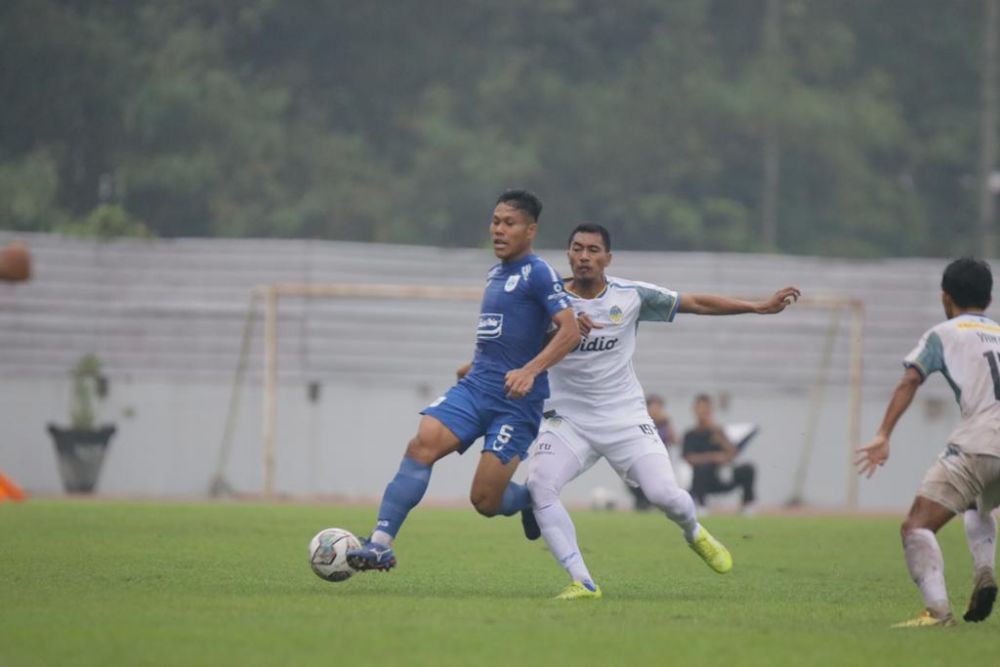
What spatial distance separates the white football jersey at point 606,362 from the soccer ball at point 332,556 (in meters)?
1.68

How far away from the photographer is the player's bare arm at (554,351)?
981 centimetres

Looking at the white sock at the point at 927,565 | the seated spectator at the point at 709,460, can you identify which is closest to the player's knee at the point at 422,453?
the white sock at the point at 927,565

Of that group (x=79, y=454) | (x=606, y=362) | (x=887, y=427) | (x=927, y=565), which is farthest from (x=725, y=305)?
(x=79, y=454)

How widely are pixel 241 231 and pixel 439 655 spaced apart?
3778 centimetres

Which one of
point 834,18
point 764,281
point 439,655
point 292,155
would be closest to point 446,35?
point 292,155

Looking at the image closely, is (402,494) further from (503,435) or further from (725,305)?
(725,305)

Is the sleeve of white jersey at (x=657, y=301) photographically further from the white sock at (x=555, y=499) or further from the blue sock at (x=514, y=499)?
the blue sock at (x=514, y=499)

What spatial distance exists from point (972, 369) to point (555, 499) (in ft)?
8.41

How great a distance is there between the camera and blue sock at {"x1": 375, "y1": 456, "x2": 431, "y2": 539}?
998 cm

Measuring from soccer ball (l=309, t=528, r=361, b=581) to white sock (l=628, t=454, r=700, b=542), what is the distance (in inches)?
71.1

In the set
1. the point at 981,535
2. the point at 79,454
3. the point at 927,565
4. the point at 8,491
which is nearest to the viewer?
the point at 927,565

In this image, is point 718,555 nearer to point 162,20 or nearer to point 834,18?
point 162,20

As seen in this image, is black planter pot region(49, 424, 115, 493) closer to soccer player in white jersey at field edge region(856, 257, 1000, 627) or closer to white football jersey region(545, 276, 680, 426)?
white football jersey region(545, 276, 680, 426)

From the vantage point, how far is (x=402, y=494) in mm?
10031
